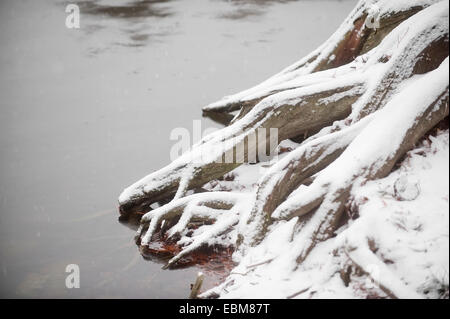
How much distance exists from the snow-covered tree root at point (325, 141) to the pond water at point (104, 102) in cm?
87

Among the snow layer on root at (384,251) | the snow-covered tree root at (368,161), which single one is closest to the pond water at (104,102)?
the snow layer on root at (384,251)

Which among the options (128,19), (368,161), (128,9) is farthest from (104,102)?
(128,9)

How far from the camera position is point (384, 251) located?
3.81m

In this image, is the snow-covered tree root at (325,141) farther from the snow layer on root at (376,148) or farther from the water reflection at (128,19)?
the water reflection at (128,19)

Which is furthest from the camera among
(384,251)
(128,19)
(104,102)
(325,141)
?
(128,19)

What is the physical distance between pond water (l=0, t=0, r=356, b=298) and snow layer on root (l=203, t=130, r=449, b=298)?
1.54 meters

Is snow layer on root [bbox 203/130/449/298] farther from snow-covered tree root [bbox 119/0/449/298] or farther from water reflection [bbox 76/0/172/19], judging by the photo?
water reflection [bbox 76/0/172/19]

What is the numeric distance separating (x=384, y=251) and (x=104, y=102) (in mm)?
10027

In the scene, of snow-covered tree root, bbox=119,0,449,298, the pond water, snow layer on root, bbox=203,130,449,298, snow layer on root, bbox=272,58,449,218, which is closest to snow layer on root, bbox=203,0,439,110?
snow-covered tree root, bbox=119,0,449,298

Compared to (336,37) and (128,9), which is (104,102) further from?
(128,9)

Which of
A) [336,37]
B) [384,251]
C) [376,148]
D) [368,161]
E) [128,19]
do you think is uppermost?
[128,19]

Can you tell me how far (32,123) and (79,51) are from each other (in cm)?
507

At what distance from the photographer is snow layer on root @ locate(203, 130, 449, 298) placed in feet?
12.0
